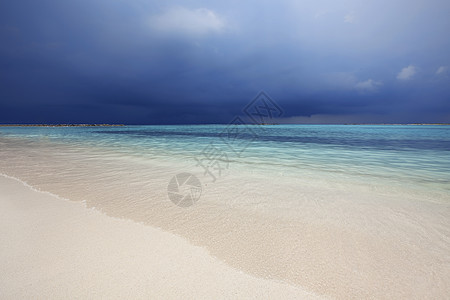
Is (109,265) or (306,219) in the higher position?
(109,265)

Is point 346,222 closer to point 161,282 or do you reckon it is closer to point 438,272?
point 438,272

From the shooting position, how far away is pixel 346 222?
3.31 meters

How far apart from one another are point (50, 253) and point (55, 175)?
4749 millimetres

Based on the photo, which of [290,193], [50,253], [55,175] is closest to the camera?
[50,253]

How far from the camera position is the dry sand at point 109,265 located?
71.8 inches

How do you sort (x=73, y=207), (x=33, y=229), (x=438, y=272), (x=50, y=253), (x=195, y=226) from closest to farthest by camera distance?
(x=438, y=272) → (x=50, y=253) → (x=33, y=229) → (x=195, y=226) → (x=73, y=207)

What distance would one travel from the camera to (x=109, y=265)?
2.14 meters

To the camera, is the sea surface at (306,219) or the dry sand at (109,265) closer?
the dry sand at (109,265)

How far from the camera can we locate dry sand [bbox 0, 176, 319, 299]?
182 cm

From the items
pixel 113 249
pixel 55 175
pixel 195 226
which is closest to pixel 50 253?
pixel 113 249

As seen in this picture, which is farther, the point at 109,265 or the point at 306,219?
the point at 306,219

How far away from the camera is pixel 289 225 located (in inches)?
124

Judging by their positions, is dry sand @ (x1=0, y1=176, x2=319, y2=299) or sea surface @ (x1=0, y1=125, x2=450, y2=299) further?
sea surface @ (x1=0, y1=125, x2=450, y2=299)

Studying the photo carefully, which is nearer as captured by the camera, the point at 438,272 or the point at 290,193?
the point at 438,272
